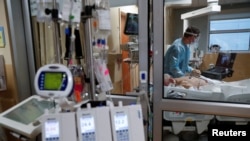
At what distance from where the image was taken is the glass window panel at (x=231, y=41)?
1.68 m

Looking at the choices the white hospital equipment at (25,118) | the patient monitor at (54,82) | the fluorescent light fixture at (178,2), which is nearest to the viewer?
the patient monitor at (54,82)

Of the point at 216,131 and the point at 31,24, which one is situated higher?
the point at 31,24

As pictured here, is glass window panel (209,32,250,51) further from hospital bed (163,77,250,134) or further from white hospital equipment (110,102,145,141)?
white hospital equipment (110,102,145,141)

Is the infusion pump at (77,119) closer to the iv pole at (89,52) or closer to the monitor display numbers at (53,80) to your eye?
the monitor display numbers at (53,80)

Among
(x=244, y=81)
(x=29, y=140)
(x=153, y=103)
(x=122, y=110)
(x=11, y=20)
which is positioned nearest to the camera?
(x=122, y=110)

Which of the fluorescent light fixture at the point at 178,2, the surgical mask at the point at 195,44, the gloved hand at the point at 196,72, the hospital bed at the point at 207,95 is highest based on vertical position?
the fluorescent light fixture at the point at 178,2

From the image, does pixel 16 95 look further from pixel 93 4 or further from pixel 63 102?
pixel 93 4

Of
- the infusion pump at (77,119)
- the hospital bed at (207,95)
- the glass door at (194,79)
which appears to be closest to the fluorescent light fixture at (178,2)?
the glass door at (194,79)

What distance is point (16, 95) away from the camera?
7.34 feet

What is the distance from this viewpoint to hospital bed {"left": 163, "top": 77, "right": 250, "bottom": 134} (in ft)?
5.68

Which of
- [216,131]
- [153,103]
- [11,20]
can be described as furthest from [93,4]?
[216,131]

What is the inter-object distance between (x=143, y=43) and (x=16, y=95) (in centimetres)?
153

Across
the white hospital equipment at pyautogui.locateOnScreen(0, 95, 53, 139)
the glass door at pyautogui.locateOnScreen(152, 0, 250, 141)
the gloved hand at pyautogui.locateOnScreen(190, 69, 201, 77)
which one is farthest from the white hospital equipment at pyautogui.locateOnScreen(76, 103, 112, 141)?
the gloved hand at pyautogui.locateOnScreen(190, 69, 201, 77)

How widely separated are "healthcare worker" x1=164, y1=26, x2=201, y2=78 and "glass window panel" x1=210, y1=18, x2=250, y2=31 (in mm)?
187
